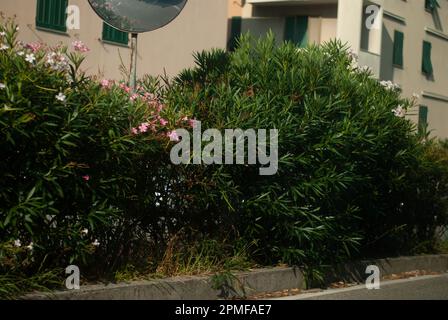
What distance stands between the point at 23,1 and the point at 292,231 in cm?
1305

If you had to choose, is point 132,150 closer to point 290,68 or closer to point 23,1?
point 290,68

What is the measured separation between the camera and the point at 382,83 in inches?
412

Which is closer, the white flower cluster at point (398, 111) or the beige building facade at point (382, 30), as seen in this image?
the white flower cluster at point (398, 111)

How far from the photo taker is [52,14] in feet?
64.6

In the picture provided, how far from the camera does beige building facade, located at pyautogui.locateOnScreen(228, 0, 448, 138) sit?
28312 millimetres

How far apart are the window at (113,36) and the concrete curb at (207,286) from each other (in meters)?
13.1

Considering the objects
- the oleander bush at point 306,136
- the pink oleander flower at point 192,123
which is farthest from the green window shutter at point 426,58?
the pink oleander flower at point 192,123

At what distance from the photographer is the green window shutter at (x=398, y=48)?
31.3 m

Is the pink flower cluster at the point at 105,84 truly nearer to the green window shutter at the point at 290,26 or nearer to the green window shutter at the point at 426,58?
the green window shutter at the point at 290,26

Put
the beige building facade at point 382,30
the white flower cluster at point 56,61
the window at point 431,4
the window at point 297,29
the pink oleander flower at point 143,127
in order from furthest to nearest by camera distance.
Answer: the window at point 431,4, the window at point 297,29, the beige building facade at point 382,30, the pink oleander flower at point 143,127, the white flower cluster at point 56,61

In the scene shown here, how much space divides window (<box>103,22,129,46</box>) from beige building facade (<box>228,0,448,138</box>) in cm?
764

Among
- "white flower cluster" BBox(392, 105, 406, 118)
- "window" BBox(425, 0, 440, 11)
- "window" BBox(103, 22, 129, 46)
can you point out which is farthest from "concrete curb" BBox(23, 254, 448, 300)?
"window" BBox(425, 0, 440, 11)

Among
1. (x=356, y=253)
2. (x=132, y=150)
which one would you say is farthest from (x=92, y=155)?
(x=356, y=253)

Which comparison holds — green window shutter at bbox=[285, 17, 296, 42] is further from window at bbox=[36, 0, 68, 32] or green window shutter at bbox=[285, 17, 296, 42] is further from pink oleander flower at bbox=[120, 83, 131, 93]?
pink oleander flower at bbox=[120, 83, 131, 93]
